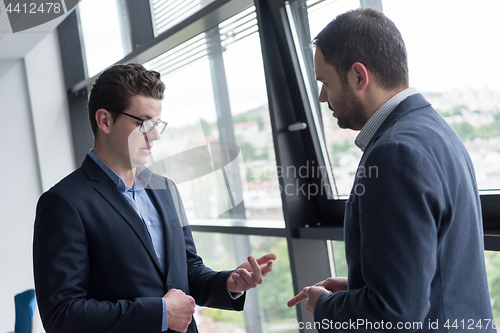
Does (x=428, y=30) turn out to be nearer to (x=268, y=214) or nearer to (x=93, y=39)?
(x=268, y=214)

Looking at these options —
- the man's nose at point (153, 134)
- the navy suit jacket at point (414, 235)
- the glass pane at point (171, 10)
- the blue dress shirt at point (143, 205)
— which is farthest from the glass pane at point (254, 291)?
the navy suit jacket at point (414, 235)

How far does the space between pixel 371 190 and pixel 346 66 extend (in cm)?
36

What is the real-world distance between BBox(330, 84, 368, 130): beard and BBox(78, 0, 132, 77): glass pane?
3.31 m

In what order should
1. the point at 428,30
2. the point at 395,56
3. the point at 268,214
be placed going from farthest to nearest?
the point at 268,214 < the point at 428,30 < the point at 395,56

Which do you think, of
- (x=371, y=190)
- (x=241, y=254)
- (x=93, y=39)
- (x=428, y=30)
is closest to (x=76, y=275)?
(x=371, y=190)

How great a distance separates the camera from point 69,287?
4.34ft

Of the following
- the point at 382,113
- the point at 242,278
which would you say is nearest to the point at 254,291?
the point at 242,278

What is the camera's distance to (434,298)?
97 cm

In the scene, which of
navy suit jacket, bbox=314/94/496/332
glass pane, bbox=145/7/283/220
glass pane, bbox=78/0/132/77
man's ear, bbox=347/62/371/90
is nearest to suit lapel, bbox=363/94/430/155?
navy suit jacket, bbox=314/94/496/332

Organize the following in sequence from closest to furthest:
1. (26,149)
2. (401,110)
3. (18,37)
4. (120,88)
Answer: (401,110) < (120,88) < (18,37) < (26,149)

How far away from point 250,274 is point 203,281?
0.79 ft

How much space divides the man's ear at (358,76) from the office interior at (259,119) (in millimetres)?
267

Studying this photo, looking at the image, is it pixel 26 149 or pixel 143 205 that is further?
pixel 26 149

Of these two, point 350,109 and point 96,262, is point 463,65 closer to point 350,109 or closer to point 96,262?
point 350,109
